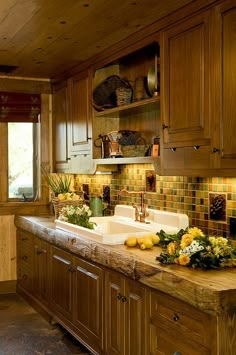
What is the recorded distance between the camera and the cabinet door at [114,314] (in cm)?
297

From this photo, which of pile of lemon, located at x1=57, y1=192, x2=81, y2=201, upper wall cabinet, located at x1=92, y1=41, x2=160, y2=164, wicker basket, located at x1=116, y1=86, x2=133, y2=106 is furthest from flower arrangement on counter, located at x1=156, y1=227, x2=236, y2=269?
pile of lemon, located at x1=57, y1=192, x2=81, y2=201

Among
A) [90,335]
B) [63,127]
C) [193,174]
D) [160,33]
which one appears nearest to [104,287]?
[90,335]

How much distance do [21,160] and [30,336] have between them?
2.08 metres

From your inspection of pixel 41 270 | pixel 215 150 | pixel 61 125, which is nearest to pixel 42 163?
pixel 61 125

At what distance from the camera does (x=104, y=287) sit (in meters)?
3.19

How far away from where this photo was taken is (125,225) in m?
3.90

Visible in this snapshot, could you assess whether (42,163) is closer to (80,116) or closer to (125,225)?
(80,116)

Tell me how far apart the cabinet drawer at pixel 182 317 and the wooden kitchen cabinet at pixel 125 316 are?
12 cm

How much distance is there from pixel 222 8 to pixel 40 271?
2.92 metres

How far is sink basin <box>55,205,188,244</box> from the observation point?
325 cm

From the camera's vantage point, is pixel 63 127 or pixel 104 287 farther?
pixel 63 127

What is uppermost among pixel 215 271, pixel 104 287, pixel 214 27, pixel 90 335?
pixel 214 27

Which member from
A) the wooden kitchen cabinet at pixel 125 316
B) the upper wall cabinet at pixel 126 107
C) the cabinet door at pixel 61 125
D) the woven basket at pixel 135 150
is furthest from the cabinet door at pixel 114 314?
the cabinet door at pixel 61 125

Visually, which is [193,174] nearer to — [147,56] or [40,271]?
[147,56]
